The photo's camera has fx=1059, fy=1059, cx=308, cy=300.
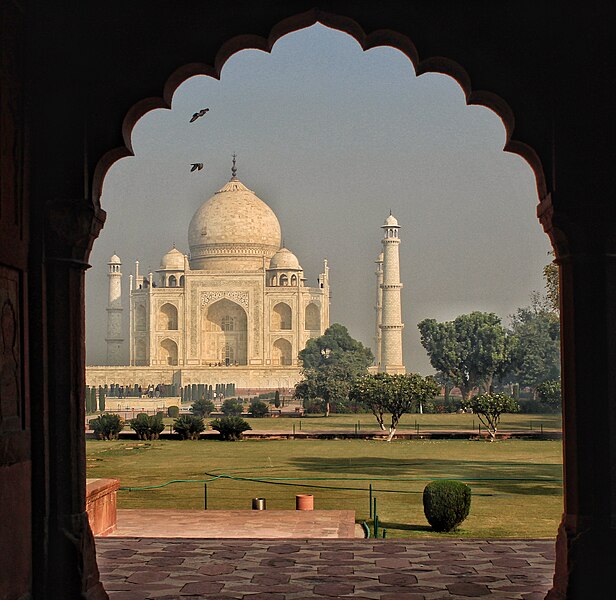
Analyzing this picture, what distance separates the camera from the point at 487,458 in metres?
15.7

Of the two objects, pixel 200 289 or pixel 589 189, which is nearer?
pixel 589 189

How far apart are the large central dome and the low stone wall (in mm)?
40188

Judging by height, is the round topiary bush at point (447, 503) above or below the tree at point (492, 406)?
below

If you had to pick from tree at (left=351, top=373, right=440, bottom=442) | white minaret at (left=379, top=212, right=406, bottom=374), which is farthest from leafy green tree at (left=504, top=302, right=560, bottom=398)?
tree at (left=351, top=373, right=440, bottom=442)

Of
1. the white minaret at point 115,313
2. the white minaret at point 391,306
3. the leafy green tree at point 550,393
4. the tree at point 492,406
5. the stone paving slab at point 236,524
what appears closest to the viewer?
the stone paving slab at point 236,524

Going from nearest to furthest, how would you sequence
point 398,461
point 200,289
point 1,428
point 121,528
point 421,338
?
point 1,428 < point 121,528 < point 398,461 < point 421,338 < point 200,289

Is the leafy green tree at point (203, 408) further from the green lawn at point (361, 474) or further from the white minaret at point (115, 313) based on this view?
the white minaret at point (115, 313)

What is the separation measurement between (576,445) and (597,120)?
120 cm

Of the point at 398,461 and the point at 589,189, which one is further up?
the point at 589,189

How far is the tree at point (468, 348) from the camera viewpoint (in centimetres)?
3366

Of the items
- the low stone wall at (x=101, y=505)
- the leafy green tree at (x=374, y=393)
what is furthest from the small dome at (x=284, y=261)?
the low stone wall at (x=101, y=505)

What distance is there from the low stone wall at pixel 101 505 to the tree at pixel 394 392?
13.3m

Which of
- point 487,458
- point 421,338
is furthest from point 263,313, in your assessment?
point 487,458

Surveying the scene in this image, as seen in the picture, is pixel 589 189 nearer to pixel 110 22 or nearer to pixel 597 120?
pixel 597 120
